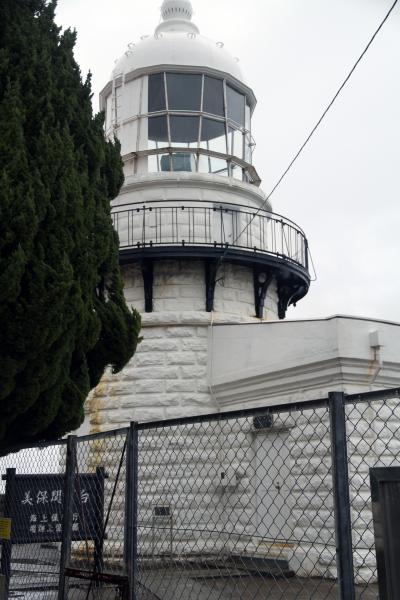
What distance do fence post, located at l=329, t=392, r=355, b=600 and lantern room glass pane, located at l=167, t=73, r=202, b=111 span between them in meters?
12.0

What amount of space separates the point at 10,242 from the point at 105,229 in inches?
62.6

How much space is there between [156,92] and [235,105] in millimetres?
1792

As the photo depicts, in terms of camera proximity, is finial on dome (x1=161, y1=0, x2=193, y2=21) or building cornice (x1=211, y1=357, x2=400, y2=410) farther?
finial on dome (x1=161, y1=0, x2=193, y2=21)

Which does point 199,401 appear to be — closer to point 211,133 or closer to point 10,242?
point 211,133

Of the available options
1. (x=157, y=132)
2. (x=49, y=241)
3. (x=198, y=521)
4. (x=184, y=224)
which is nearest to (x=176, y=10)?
(x=157, y=132)

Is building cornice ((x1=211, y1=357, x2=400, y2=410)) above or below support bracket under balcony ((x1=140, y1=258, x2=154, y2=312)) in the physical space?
below

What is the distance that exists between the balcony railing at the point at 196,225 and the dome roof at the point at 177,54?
3199 millimetres

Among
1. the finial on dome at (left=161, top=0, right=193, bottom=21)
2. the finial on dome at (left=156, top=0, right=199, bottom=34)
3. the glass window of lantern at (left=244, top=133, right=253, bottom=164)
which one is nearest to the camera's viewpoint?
the glass window of lantern at (left=244, top=133, right=253, bottom=164)

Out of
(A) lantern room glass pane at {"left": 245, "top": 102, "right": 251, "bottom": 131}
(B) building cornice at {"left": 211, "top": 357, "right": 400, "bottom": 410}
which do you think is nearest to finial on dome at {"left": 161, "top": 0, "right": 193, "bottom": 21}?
(A) lantern room glass pane at {"left": 245, "top": 102, "right": 251, "bottom": 131}

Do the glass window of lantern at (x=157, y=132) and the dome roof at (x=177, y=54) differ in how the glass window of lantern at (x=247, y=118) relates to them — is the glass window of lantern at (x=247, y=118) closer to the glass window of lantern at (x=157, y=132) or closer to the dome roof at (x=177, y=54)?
the dome roof at (x=177, y=54)

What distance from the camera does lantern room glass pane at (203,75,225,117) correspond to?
14789 millimetres

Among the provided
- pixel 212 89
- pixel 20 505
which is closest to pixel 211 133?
pixel 212 89

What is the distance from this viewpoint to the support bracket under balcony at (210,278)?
42.8ft

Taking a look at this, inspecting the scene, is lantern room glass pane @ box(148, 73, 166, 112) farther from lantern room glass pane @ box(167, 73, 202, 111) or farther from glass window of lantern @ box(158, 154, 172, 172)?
glass window of lantern @ box(158, 154, 172, 172)
